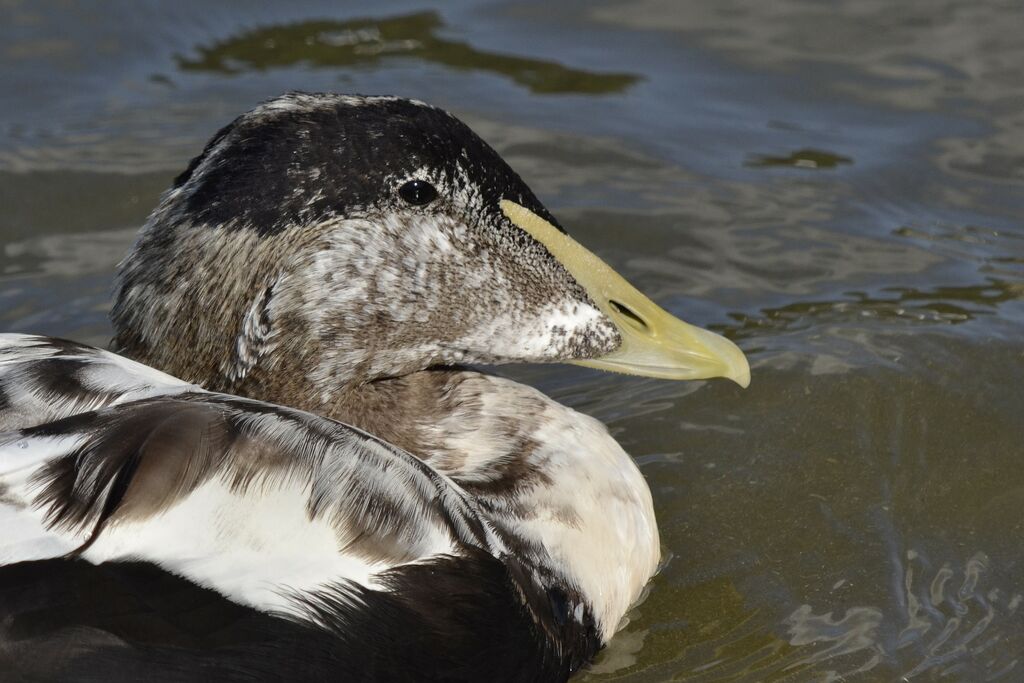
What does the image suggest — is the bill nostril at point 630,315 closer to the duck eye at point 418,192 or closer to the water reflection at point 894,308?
the duck eye at point 418,192

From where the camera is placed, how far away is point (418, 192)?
4055mm

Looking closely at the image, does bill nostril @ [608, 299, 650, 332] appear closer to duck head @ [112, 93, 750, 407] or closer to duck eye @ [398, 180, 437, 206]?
duck head @ [112, 93, 750, 407]

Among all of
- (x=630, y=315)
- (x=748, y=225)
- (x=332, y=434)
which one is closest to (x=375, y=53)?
(x=748, y=225)

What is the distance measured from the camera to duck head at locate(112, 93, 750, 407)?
3914mm

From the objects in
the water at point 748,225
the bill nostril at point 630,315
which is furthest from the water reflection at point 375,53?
the bill nostril at point 630,315

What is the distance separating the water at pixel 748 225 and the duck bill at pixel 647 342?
52 cm

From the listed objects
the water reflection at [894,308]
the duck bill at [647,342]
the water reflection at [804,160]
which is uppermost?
the duck bill at [647,342]

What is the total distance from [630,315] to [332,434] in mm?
1155

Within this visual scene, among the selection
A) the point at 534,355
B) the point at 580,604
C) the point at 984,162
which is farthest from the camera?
the point at 984,162

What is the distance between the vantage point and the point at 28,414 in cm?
353

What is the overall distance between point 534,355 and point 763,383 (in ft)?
4.22

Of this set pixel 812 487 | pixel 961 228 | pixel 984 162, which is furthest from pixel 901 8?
pixel 812 487

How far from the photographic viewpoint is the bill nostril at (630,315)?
442 cm

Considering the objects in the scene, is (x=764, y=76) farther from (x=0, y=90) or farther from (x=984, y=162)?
(x=0, y=90)
